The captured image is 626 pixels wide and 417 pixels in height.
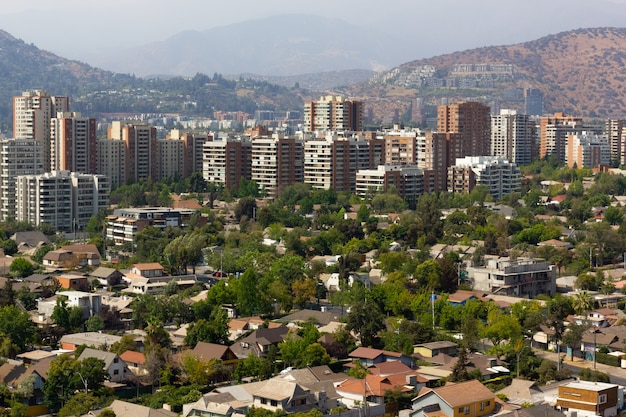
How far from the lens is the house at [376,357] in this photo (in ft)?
57.6

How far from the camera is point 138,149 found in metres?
42.9

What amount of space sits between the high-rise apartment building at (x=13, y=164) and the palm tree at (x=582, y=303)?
1738 cm

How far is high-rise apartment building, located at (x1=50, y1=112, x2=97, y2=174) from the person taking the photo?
125 ft

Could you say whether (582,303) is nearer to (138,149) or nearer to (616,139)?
(138,149)

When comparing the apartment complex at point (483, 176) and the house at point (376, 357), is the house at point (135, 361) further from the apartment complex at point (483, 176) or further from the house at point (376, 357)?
the apartment complex at point (483, 176)

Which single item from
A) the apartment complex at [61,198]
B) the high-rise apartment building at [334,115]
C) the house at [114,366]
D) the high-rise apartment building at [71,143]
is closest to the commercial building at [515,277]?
the house at [114,366]

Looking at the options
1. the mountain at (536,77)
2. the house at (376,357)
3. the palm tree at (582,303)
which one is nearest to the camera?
the house at (376,357)

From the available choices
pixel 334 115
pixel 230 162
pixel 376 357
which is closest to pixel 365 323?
pixel 376 357

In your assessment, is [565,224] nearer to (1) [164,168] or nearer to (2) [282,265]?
(2) [282,265]

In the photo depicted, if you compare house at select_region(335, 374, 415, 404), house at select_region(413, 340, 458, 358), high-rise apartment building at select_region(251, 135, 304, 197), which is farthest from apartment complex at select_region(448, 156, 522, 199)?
house at select_region(335, 374, 415, 404)

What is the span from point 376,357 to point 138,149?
87.0ft

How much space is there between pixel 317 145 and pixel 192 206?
571 cm

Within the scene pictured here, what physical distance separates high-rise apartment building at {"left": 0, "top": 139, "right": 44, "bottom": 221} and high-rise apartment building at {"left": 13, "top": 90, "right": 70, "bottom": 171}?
78.0 inches

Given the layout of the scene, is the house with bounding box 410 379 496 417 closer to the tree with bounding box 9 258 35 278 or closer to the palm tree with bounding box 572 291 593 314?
the palm tree with bounding box 572 291 593 314
